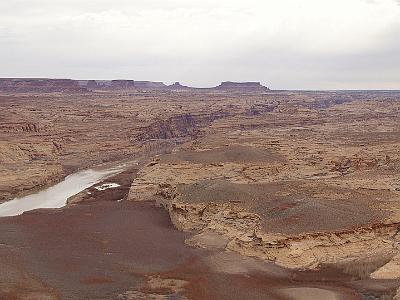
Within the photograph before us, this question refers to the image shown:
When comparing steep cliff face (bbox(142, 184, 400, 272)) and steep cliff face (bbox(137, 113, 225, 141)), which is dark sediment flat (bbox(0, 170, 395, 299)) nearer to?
→ steep cliff face (bbox(142, 184, 400, 272))

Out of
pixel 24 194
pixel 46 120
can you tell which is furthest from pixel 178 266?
pixel 46 120

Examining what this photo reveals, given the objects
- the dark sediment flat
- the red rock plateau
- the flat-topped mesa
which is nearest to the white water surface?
the red rock plateau

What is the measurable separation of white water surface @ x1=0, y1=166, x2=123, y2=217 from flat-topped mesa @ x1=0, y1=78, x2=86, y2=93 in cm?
11413

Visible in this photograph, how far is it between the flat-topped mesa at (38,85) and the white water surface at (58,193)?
114 meters

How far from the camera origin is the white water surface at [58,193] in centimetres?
4291

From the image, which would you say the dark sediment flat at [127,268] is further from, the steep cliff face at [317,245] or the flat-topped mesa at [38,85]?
the flat-topped mesa at [38,85]

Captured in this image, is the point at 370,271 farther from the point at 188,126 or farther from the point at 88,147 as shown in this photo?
the point at 188,126

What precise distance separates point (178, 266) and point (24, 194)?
26.2m

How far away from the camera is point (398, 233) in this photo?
1053 inches

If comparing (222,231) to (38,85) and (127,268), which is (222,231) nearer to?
(127,268)

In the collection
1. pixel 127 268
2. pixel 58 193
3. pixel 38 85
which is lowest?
pixel 58 193

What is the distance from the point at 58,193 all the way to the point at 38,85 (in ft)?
423

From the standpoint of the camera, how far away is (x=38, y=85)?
556ft

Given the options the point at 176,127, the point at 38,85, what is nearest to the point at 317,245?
the point at 176,127
